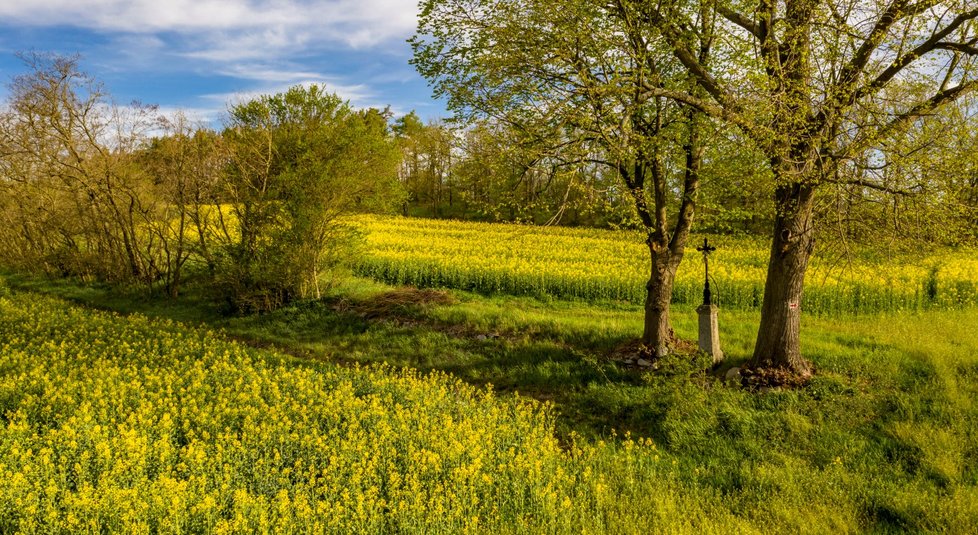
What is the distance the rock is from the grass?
35 centimetres

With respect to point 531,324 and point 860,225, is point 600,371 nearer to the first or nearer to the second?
point 531,324

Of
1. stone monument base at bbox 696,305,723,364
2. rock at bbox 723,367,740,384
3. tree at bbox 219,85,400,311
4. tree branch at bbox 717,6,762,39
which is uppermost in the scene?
tree branch at bbox 717,6,762,39

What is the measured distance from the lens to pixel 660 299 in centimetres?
1116

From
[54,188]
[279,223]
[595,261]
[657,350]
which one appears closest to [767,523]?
[657,350]

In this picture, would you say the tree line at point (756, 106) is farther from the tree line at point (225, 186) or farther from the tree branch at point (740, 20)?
the tree line at point (225, 186)

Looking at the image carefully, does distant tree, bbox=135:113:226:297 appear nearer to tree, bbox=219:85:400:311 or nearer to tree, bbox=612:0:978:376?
tree, bbox=219:85:400:311

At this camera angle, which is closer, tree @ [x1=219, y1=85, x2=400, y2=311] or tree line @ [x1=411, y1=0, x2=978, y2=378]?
tree line @ [x1=411, y1=0, x2=978, y2=378]

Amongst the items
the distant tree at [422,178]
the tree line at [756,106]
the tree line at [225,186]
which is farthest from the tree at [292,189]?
the distant tree at [422,178]

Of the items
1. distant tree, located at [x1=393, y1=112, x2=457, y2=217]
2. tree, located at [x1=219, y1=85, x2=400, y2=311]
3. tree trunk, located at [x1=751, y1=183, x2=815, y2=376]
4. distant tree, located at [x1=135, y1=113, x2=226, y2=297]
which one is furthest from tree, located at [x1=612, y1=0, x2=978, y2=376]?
distant tree, located at [x1=393, y1=112, x2=457, y2=217]

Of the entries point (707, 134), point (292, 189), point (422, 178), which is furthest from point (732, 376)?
point (422, 178)

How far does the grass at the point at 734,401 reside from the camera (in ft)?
20.3

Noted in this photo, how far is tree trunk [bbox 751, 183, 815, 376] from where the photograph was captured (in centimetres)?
924

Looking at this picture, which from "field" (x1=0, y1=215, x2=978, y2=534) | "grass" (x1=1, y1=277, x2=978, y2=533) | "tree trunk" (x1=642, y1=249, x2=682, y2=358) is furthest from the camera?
"tree trunk" (x1=642, y1=249, x2=682, y2=358)

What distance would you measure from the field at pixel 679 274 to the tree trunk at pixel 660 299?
823 mm
